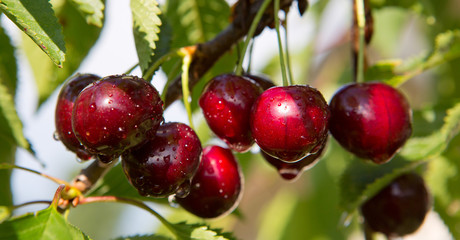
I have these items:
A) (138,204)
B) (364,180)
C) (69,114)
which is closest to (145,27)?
(69,114)

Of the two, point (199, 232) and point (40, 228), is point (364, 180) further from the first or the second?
point (40, 228)

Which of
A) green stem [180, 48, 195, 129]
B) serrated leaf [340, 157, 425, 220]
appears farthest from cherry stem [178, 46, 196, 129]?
serrated leaf [340, 157, 425, 220]

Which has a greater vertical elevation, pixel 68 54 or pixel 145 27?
pixel 145 27

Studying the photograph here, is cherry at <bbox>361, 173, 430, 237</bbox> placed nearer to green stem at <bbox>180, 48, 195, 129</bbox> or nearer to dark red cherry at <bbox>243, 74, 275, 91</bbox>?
dark red cherry at <bbox>243, 74, 275, 91</bbox>

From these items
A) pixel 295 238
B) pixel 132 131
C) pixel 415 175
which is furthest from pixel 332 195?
pixel 132 131

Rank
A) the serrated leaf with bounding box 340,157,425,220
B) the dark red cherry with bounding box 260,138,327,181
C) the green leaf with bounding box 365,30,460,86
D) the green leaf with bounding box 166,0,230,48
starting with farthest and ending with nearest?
the green leaf with bounding box 166,0,230,48 → the green leaf with bounding box 365,30,460,86 → the serrated leaf with bounding box 340,157,425,220 → the dark red cherry with bounding box 260,138,327,181

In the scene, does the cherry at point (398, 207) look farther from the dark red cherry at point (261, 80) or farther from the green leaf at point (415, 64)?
the dark red cherry at point (261, 80)

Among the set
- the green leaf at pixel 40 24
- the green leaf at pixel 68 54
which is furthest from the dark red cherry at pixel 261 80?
the green leaf at pixel 68 54

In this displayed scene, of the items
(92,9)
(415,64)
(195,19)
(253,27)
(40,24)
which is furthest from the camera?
(195,19)
